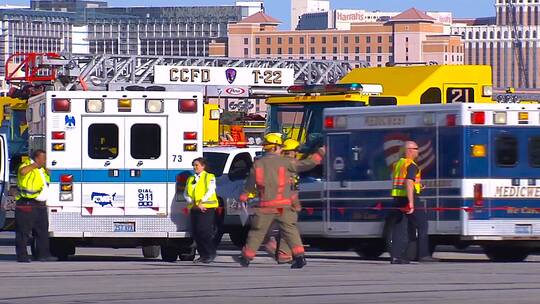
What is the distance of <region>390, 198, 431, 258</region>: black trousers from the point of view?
63.5 ft

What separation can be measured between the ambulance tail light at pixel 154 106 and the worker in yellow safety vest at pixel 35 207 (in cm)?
147

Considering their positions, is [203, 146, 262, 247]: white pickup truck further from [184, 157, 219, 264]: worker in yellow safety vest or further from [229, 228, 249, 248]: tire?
[184, 157, 219, 264]: worker in yellow safety vest

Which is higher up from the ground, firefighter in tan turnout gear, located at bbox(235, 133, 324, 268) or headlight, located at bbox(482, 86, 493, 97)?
headlight, located at bbox(482, 86, 493, 97)

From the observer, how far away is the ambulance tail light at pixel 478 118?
20.3m

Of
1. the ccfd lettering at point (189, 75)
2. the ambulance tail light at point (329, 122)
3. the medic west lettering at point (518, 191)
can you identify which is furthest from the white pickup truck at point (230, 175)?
the ccfd lettering at point (189, 75)

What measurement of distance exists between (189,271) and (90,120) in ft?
10.8

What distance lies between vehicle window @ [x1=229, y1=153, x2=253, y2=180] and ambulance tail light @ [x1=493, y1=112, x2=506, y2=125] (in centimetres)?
555

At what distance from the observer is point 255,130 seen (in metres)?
41.1

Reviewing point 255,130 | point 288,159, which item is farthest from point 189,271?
point 255,130

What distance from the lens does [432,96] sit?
27188 millimetres

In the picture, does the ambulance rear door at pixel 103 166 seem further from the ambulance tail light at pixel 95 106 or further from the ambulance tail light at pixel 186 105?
the ambulance tail light at pixel 186 105

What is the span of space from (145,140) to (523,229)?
5030 mm

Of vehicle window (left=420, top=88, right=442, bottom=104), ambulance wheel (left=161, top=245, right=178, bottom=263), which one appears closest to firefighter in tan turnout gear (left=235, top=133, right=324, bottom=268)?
ambulance wheel (left=161, top=245, right=178, bottom=263)

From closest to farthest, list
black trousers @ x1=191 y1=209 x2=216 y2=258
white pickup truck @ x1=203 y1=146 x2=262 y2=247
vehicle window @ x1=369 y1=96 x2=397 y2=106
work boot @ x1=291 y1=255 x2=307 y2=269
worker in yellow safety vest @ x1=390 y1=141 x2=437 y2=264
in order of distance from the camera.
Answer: work boot @ x1=291 y1=255 x2=307 y2=269 < worker in yellow safety vest @ x1=390 y1=141 x2=437 y2=264 < black trousers @ x1=191 y1=209 x2=216 y2=258 < white pickup truck @ x1=203 y1=146 x2=262 y2=247 < vehicle window @ x1=369 y1=96 x2=397 y2=106
